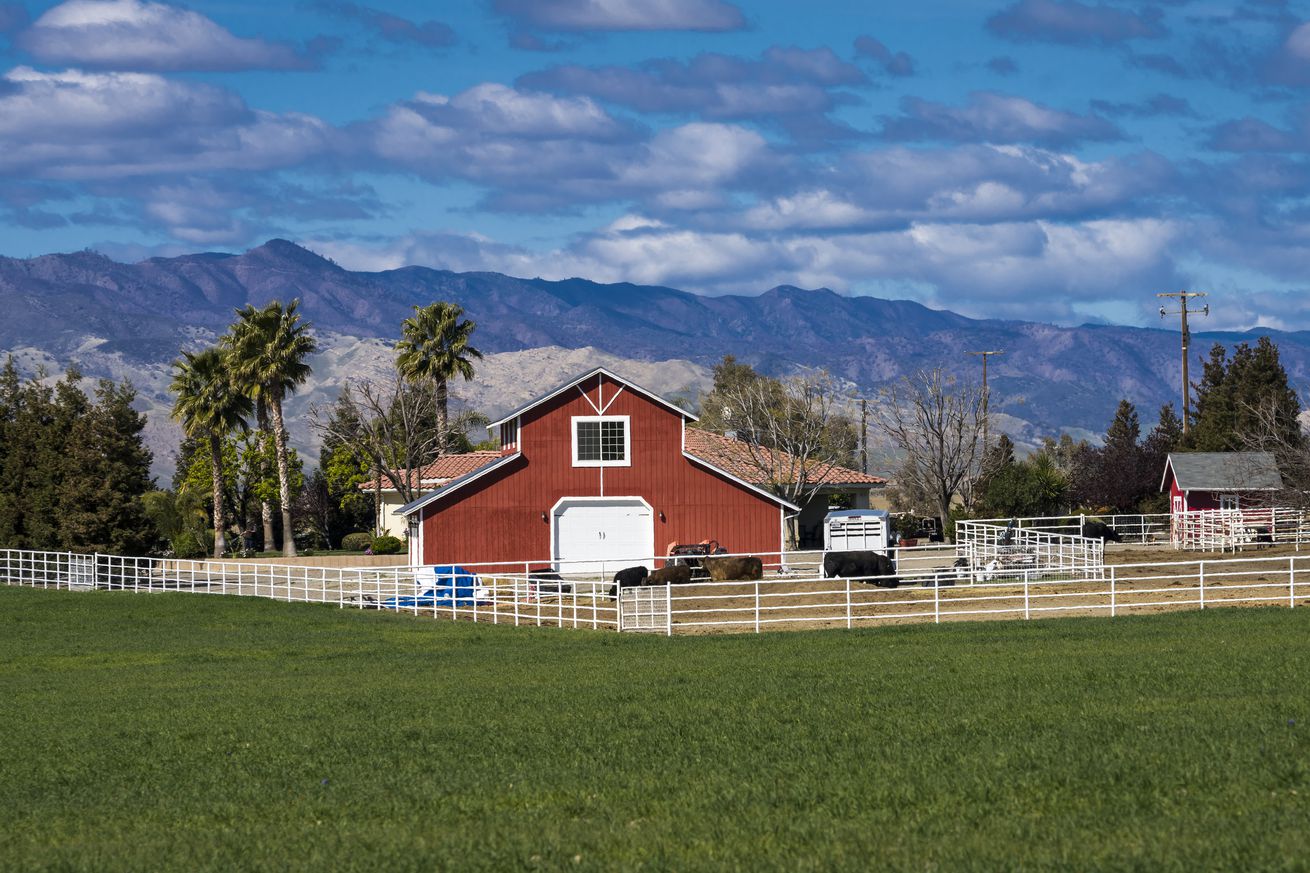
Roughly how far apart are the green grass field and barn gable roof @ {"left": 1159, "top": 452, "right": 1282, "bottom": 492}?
4712 cm

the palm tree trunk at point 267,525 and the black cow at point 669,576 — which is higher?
the palm tree trunk at point 267,525

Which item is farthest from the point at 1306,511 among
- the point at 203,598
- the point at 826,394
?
the point at 203,598

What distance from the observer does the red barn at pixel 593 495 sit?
5131cm

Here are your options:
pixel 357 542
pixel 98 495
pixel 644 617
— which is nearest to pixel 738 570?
pixel 644 617

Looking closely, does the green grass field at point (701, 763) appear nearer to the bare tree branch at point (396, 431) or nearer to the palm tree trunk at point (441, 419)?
the bare tree branch at point (396, 431)

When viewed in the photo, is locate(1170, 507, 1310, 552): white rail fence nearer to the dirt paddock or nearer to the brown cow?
the dirt paddock

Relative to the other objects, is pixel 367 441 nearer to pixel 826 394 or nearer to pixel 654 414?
pixel 826 394

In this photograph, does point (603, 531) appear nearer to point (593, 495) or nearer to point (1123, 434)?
point (593, 495)

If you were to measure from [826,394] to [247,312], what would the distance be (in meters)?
30.8

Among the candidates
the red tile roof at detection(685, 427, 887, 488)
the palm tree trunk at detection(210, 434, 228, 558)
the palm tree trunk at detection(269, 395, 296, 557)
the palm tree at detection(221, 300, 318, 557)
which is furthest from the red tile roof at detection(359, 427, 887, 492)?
the palm tree trunk at detection(210, 434, 228, 558)

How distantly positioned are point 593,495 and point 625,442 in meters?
2.13

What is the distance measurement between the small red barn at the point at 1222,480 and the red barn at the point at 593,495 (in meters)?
24.4

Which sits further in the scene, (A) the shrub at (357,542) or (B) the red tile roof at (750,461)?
(A) the shrub at (357,542)

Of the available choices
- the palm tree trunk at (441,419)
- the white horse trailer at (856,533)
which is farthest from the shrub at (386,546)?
the white horse trailer at (856,533)
